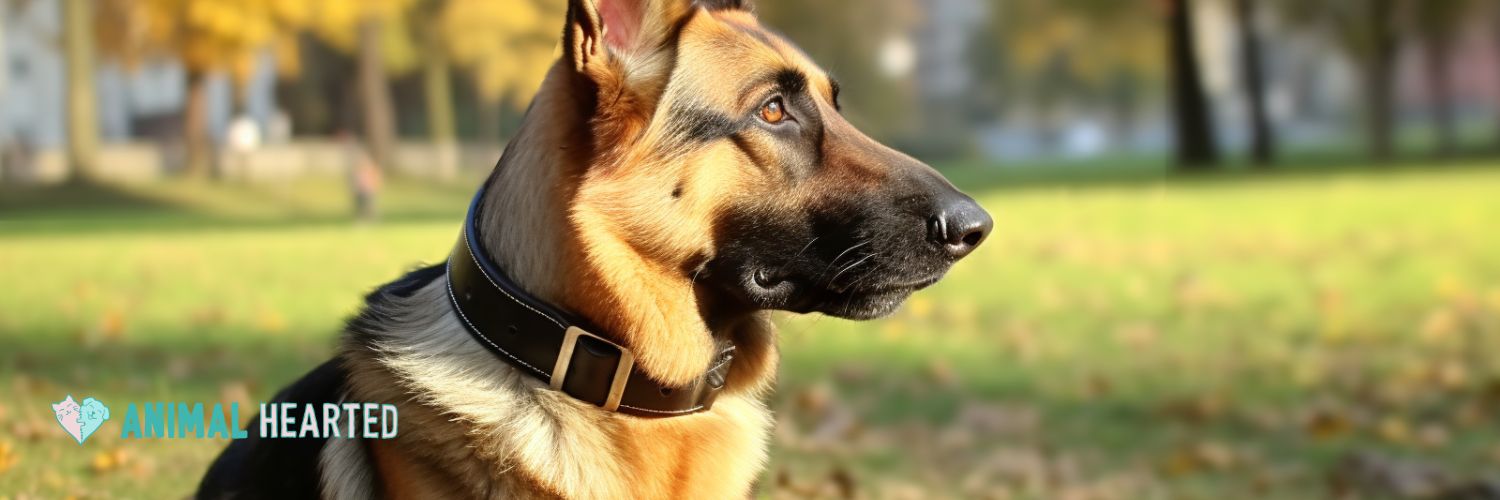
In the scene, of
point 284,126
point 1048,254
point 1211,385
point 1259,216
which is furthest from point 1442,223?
point 284,126

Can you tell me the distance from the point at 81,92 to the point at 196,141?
13.1 feet

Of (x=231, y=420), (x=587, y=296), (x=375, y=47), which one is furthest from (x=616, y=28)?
(x=375, y=47)

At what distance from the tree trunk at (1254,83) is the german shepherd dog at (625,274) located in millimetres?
23723

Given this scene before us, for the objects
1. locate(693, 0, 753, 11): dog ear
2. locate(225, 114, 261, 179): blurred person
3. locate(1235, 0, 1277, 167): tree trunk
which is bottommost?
locate(1235, 0, 1277, 167): tree trunk

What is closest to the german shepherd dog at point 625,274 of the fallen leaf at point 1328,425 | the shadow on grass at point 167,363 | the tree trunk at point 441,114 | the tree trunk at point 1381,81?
the shadow on grass at point 167,363

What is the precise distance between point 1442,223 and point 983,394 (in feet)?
26.7

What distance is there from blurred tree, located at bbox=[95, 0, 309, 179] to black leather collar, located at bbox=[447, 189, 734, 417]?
12.8 meters

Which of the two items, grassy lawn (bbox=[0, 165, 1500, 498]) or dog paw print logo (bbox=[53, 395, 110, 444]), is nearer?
dog paw print logo (bbox=[53, 395, 110, 444])

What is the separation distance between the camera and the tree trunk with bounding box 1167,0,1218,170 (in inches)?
915

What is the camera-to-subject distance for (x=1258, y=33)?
87.3ft

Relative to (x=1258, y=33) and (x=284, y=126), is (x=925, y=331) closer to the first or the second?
(x=284, y=126)

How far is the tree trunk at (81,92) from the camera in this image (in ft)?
45.5

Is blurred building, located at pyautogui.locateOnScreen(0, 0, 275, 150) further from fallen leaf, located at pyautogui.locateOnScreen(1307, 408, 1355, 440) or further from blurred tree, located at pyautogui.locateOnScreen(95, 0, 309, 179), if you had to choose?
fallen leaf, located at pyautogui.locateOnScreen(1307, 408, 1355, 440)

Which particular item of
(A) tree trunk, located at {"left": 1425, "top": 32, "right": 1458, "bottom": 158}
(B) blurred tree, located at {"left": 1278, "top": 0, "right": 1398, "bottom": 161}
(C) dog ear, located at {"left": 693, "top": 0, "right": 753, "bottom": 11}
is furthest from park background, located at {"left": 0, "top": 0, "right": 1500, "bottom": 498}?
(A) tree trunk, located at {"left": 1425, "top": 32, "right": 1458, "bottom": 158}
